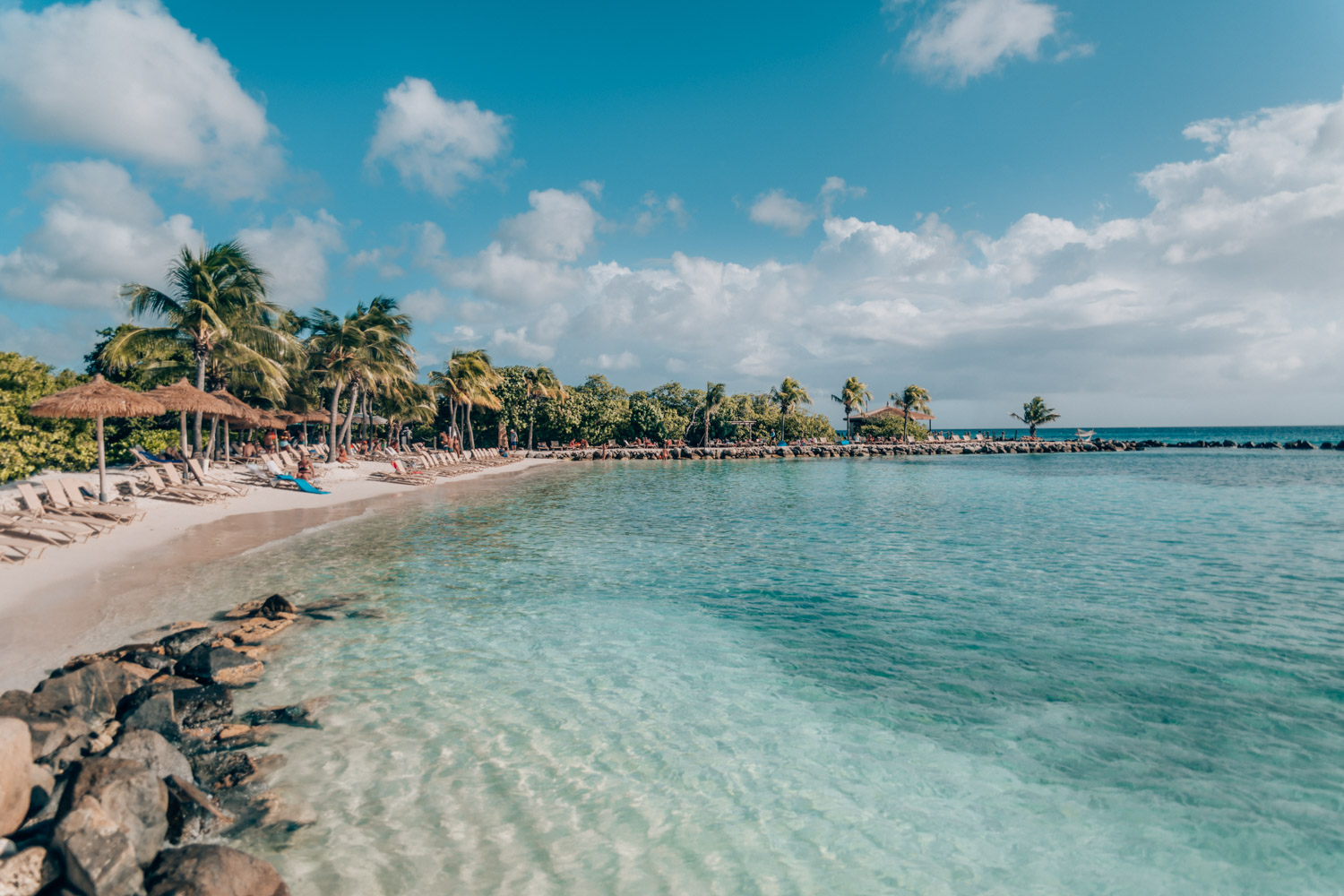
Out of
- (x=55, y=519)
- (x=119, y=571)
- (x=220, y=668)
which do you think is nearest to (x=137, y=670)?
(x=220, y=668)

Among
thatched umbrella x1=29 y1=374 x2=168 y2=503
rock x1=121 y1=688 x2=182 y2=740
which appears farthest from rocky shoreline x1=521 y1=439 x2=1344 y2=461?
rock x1=121 y1=688 x2=182 y2=740

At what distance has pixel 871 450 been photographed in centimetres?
6334

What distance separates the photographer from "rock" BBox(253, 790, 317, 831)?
14.8 feet

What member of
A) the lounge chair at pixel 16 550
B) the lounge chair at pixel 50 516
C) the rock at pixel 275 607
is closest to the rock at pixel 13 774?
the rock at pixel 275 607

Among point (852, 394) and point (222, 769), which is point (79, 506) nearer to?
point (222, 769)

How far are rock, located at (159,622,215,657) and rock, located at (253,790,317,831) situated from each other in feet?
11.1

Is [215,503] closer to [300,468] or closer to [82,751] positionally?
[300,468]

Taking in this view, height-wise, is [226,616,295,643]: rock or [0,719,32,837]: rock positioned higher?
[0,719,32,837]: rock

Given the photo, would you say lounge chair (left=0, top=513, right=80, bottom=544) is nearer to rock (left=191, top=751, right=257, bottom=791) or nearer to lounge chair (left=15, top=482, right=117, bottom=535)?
lounge chair (left=15, top=482, right=117, bottom=535)

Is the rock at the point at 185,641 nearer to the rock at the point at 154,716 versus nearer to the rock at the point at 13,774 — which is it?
the rock at the point at 154,716

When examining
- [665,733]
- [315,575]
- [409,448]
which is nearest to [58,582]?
[315,575]

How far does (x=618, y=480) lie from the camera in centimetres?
3388

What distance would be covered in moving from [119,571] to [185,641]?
5.42 m

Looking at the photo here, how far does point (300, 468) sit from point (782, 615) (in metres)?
22.0
